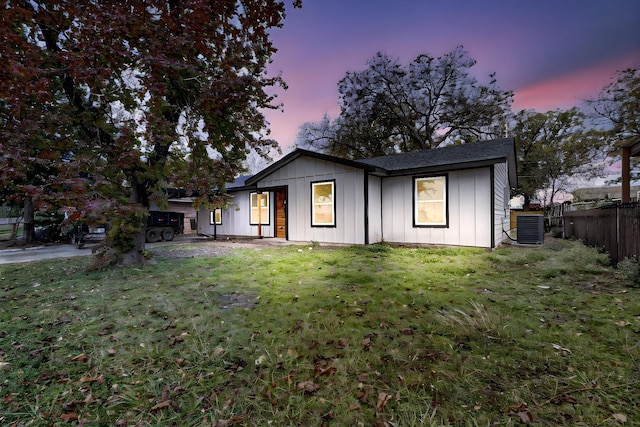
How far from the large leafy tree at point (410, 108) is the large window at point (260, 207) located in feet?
44.5

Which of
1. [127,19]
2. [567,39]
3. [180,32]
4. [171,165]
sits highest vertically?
[567,39]

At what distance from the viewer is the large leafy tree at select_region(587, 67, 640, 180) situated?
1560cm

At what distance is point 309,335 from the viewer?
2605 mm

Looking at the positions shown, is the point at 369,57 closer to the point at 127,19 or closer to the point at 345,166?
the point at 345,166

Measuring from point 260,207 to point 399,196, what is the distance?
6.28 m

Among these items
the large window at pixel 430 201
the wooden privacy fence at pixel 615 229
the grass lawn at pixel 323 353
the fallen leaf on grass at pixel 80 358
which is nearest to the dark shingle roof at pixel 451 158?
the large window at pixel 430 201

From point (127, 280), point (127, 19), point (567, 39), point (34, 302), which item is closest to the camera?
point (127, 19)

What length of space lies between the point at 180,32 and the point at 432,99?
75.0ft

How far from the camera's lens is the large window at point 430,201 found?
851 cm

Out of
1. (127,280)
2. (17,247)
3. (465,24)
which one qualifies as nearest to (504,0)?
(465,24)

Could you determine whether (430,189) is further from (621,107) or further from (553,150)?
(553,150)

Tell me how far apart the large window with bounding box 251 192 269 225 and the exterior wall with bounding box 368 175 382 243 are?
5144 mm

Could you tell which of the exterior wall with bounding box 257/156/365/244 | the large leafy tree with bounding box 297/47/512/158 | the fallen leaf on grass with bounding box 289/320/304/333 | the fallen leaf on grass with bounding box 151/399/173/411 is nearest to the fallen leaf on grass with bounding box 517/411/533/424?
the fallen leaf on grass with bounding box 289/320/304/333

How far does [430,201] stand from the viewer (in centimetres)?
873
